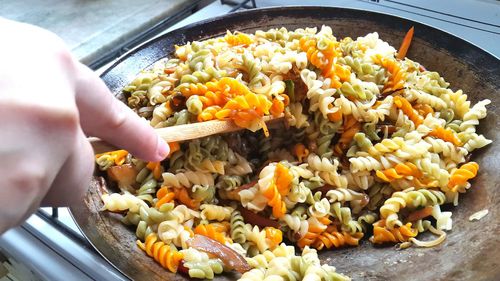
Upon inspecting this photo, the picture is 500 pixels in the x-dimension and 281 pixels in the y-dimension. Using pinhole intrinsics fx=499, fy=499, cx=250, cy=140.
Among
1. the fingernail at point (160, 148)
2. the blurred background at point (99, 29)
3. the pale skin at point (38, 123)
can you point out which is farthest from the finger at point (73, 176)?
the blurred background at point (99, 29)

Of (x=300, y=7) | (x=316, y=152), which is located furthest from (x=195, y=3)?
(x=316, y=152)

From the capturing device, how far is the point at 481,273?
0.83 metres

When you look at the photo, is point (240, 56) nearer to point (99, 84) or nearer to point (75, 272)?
point (75, 272)

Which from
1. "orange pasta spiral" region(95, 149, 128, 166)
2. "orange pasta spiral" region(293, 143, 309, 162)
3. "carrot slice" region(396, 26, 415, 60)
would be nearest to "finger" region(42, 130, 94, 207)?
"orange pasta spiral" region(95, 149, 128, 166)

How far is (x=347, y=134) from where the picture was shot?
46.9 inches

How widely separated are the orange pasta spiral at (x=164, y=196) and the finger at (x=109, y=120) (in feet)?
1.35

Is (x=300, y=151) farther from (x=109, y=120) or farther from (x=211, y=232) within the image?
(x=109, y=120)

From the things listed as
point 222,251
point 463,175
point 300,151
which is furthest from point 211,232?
point 463,175

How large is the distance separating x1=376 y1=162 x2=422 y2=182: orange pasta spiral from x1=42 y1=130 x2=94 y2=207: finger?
29.8 inches

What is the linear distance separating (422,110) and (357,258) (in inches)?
17.0

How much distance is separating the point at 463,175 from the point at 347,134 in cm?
27

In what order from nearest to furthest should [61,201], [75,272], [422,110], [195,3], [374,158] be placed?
[61,201], [75,272], [374,158], [422,110], [195,3]

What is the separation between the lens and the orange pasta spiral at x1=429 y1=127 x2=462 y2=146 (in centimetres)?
115

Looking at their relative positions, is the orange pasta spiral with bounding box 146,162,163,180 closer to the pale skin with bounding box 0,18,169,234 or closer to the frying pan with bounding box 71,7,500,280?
the frying pan with bounding box 71,7,500,280
